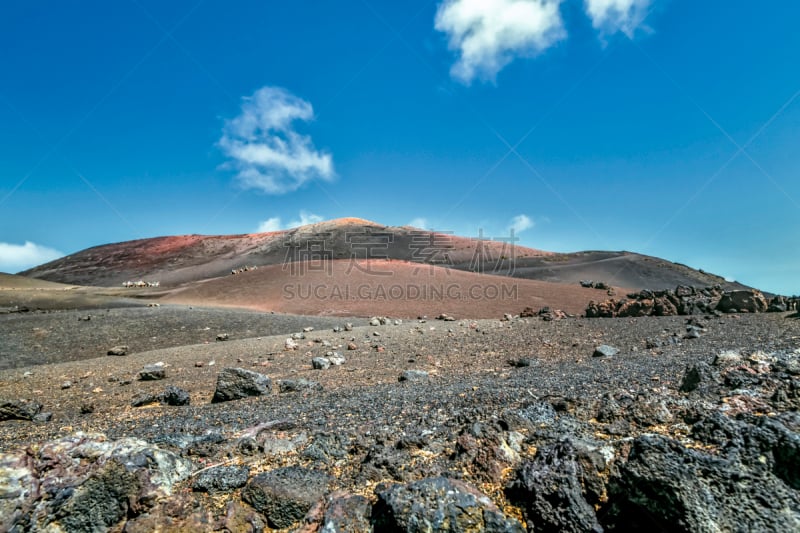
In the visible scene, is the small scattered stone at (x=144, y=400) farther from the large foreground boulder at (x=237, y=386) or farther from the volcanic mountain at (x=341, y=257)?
the volcanic mountain at (x=341, y=257)

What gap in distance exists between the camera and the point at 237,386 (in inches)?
219

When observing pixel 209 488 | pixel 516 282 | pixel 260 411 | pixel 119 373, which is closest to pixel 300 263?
pixel 516 282

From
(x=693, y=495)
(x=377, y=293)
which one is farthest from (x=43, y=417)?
(x=377, y=293)

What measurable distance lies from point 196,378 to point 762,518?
818 cm

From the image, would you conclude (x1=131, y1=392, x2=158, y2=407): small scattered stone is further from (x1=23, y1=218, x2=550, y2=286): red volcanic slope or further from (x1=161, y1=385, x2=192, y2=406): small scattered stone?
(x1=23, y1=218, x2=550, y2=286): red volcanic slope

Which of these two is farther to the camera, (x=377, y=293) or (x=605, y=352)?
(x=377, y=293)

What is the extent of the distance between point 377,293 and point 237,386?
20372mm

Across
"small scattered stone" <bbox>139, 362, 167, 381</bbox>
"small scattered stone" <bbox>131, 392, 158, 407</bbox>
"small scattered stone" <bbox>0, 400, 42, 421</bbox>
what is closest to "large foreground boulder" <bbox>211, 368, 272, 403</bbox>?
"small scattered stone" <bbox>131, 392, 158, 407</bbox>

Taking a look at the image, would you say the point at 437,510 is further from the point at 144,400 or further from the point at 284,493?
the point at 144,400

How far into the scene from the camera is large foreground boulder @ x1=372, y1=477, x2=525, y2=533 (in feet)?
6.22

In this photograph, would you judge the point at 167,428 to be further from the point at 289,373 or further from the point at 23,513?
the point at 289,373

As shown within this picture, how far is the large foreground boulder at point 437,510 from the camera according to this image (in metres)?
1.90

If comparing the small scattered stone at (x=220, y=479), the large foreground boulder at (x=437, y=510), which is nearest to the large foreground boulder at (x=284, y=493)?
the small scattered stone at (x=220, y=479)

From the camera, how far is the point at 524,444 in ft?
8.52
